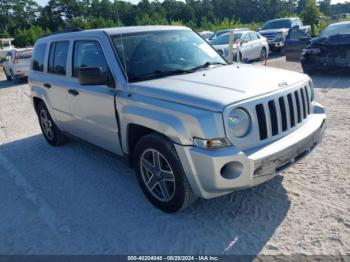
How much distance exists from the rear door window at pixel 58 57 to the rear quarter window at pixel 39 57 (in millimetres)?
375

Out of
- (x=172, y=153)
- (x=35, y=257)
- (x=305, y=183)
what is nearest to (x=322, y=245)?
(x=305, y=183)

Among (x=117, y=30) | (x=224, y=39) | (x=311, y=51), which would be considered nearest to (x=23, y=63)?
(x=224, y=39)

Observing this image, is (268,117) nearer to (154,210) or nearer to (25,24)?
(154,210)

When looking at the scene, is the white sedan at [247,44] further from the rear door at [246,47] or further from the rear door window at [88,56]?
the rear door window at [88,56]

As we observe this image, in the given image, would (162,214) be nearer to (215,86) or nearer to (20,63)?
(215,86)

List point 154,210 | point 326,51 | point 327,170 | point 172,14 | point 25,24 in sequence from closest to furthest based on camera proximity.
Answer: point 154,210, point 327,170, point 326,51, point 172,14, point 25,24

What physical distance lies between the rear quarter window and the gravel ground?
180 cm

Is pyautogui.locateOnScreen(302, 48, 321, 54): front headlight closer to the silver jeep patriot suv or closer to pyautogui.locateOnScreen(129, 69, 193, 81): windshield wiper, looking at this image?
the silver jeep patriot suv

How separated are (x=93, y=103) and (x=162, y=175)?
1.43 meters

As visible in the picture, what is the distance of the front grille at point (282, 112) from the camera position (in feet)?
10.6

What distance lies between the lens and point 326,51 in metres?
10.1

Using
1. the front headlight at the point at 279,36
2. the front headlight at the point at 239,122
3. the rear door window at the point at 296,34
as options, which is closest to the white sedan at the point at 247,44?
the rear door window at the point at 296,34

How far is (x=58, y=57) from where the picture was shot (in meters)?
5.33

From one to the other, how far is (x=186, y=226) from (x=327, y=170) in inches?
82.0
